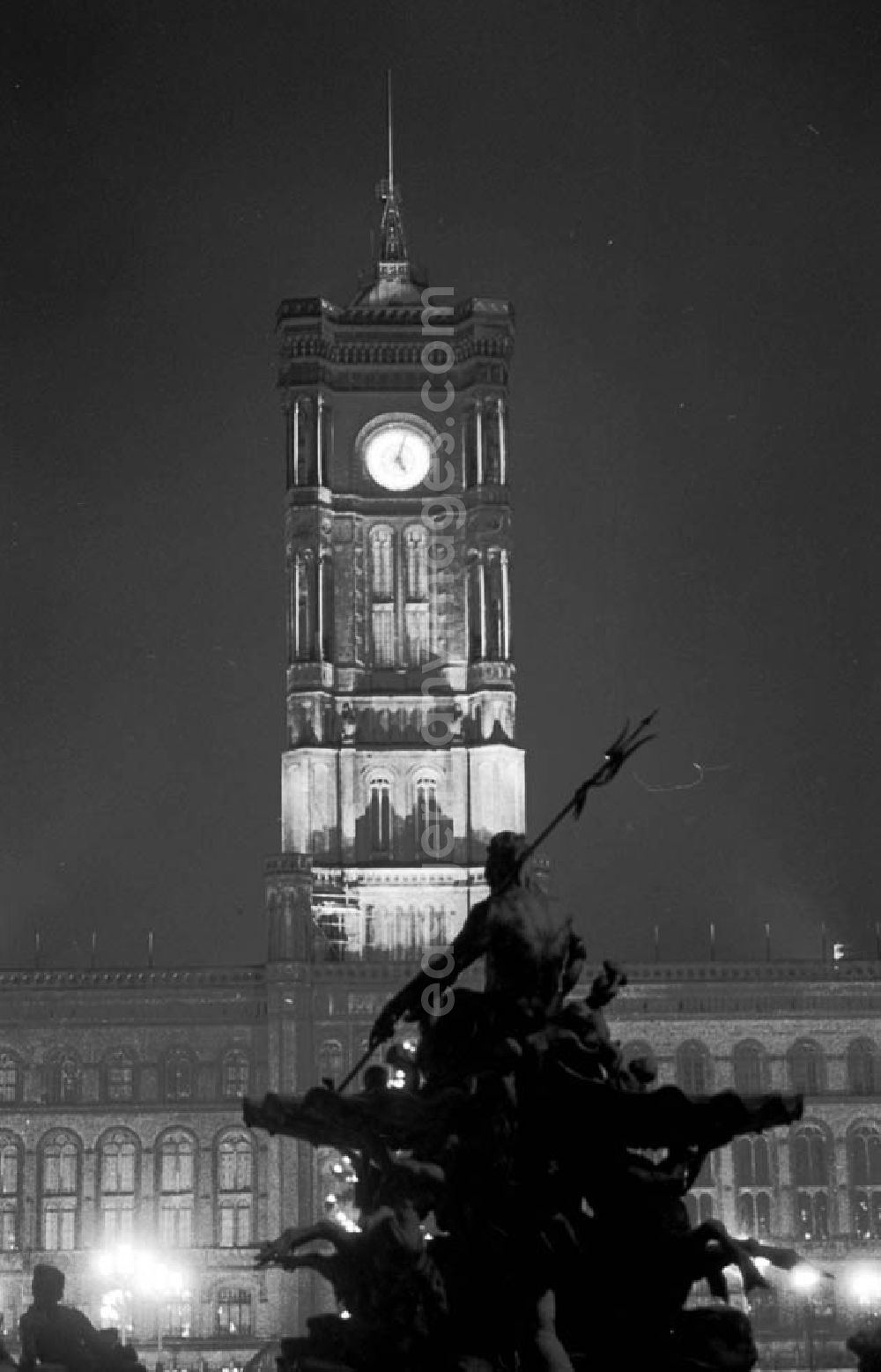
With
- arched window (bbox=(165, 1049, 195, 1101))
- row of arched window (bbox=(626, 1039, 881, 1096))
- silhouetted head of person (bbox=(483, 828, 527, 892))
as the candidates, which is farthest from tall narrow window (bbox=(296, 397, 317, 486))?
silhouetted head of person (bbox=(483, 828, 527, 892))

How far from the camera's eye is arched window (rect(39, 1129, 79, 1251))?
85312 mm

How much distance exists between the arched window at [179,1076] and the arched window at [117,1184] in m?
1.97

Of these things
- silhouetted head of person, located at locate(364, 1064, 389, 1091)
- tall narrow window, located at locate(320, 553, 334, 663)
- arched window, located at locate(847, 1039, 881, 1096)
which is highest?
tall narrow window, located at locate(320, 553, 334, 663)

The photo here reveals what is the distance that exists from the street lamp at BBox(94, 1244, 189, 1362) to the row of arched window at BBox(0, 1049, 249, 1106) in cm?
534

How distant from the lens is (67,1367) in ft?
67.7

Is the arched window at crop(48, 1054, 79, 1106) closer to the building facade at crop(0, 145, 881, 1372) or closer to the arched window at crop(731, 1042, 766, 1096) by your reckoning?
the building facade at crop(0, 145, 881, 1372)

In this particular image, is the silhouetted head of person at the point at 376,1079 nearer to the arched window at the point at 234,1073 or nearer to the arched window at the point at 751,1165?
the arched window at the point at 751,1165

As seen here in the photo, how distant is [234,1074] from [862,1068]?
68.9 ft

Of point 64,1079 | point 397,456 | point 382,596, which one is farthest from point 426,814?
point 64,1079

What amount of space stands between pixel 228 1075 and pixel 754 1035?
17626 mm

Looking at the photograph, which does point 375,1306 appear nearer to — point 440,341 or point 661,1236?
point 661,1236

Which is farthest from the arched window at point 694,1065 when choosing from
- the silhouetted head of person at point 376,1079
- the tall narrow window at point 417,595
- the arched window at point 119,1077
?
the silhouetted head of person at point 376,1079

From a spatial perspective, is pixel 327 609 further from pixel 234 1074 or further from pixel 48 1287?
pixel 48 1287

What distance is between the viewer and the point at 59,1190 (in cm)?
8606
